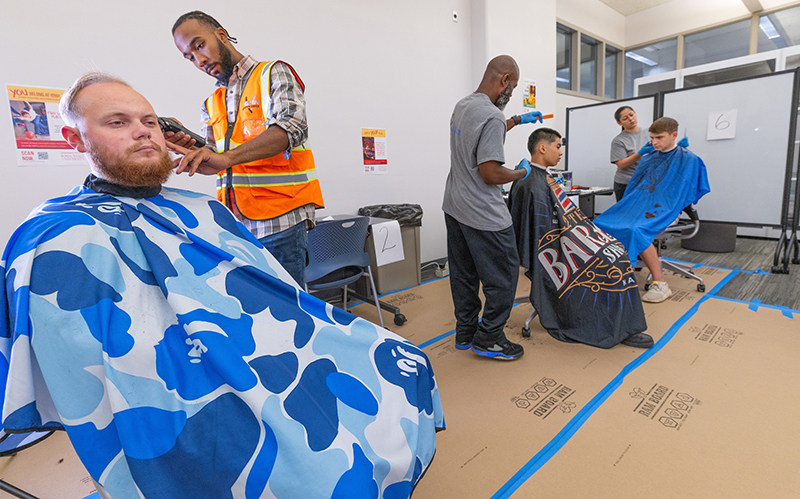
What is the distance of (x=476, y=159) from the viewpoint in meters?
1.79

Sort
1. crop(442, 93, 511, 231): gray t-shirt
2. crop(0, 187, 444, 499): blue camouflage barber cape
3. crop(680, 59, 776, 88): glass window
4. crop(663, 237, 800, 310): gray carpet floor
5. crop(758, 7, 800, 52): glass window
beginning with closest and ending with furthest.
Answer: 1. crop(0, 187, 444, 499): blue camouflage barber cape
2. crop(442, 93, 511, 231): gray t-shirt
3. crop(663, 237, 800, 310): gray carpet floor
4. crop(680, 59, 776, 88): glass window
5. crop(758, 7, 800, 52): glass window

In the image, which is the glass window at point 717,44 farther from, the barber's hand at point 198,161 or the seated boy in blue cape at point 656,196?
the barber's hand at point 198,161

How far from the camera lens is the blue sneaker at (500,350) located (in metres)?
1.99

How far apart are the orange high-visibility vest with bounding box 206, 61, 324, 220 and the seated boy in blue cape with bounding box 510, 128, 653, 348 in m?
1.33

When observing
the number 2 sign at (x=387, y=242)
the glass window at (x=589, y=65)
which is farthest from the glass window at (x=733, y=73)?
the number 2 sign at (x=387, y=242)

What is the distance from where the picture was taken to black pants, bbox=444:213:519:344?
186cm

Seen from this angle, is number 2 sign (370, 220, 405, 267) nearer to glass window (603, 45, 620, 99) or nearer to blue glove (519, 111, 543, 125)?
blue glove (519, 111, 543, 125)

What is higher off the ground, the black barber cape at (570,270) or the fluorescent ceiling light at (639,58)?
the fluorescent ceiling light at (639,58)

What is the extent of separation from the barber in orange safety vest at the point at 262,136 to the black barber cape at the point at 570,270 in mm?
1286

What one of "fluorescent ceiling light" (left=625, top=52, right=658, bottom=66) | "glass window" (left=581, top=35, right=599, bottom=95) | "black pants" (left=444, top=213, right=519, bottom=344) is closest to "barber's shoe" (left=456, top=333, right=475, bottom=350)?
"black pants" (left=444, top=213, right=519, bottom=344)

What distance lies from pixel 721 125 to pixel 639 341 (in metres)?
2.68

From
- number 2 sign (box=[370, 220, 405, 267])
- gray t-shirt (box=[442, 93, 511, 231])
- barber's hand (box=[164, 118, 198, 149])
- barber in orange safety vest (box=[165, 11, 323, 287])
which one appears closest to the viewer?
barber's hand (box=[164, 118, 198, 149])

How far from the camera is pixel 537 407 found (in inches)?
64.7

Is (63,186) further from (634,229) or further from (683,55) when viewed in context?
(683,55)
